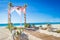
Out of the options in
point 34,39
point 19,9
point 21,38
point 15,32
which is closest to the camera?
point 15,32

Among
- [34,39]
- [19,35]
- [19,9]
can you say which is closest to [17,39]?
[19,35]

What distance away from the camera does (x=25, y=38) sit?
1407 centimetres

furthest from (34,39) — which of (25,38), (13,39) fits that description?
(13,39)

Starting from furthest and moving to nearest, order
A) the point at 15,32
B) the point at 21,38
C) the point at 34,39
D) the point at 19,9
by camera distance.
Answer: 1. the point at 19,9
2. the point at 34,39
3. the point at 21,38
4. the point at 15,32

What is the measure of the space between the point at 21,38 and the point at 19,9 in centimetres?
492

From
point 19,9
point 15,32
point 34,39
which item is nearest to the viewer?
point 15,32

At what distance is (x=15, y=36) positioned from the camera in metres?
13.3

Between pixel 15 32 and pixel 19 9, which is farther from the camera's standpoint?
pixel 19 9

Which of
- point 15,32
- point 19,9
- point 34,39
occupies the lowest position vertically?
point 34,39

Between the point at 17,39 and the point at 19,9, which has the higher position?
the point at 19,9

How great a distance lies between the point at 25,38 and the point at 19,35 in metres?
0.57

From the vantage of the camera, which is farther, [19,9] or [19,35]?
[19,9]

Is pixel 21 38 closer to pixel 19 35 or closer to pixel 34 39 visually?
pixel 19 35

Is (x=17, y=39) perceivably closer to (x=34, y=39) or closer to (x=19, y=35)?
(x=19, y=35)
